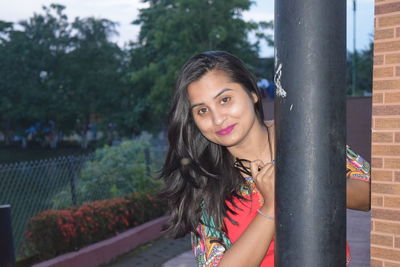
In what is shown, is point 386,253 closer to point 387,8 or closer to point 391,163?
point 391,163

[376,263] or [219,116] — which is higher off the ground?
[219,116]

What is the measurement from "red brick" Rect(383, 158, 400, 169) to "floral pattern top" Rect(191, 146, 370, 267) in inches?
2.8

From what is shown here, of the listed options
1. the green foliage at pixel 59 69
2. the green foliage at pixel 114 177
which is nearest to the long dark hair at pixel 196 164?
the green foliage at pixel 114 177

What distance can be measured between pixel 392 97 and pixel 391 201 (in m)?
0.42

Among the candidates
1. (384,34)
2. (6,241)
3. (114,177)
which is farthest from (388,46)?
(114,177)

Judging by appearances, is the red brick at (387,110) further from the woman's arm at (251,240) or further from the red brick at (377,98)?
the woman's arm at (251,240)

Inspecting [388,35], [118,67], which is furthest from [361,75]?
[388,35]

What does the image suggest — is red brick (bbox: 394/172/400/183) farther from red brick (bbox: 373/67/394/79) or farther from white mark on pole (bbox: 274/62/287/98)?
white mark on pole (bbox: 274/62/287/98)

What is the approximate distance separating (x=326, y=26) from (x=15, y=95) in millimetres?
49563

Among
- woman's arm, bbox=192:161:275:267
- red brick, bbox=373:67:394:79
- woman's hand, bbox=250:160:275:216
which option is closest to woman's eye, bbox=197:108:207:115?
woman's arm, bbox=192:161:275:267

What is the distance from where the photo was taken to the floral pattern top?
197cm

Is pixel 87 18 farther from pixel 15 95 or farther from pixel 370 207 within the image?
pixel 370 207

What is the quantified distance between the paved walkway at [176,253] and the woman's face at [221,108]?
4.97 metres

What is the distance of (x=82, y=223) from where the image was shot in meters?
7.26
